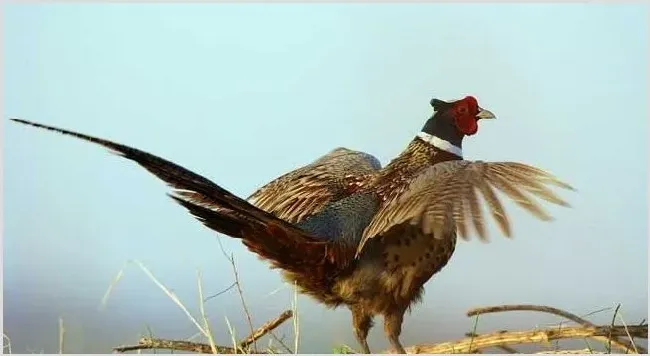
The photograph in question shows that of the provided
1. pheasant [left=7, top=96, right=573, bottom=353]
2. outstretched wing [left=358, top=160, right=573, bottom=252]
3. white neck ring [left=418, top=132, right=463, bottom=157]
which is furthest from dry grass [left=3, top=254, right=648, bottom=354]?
white neck ring [left=418, top=132, right=463, bottom=157]

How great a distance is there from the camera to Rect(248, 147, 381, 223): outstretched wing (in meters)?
2.52

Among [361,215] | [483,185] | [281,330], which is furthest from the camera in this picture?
[281,330]

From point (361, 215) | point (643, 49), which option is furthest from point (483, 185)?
point (643, 49)

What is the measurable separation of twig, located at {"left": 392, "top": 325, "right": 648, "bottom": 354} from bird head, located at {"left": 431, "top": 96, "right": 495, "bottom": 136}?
0.53 m

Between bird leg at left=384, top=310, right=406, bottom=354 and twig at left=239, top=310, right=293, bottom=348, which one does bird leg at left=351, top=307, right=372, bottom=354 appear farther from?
twig at left=239, top=310, right=293, bottom=348

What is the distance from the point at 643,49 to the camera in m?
2.57

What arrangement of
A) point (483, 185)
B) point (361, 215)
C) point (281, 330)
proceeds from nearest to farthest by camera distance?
point (483, 185) < point (361, 215) < point (281, 330)

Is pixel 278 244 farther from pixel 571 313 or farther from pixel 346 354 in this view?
pixel 571 313

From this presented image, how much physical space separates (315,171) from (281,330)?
1.43 ft

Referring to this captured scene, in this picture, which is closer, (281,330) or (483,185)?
(483,185)

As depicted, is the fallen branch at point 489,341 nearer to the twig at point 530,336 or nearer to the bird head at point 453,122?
the twig at point 530,336

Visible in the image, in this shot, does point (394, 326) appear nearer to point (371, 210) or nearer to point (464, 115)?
point (371, 210)

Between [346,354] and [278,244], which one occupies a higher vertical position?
[278,244]

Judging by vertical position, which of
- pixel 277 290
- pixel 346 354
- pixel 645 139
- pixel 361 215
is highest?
pixel 645 139
